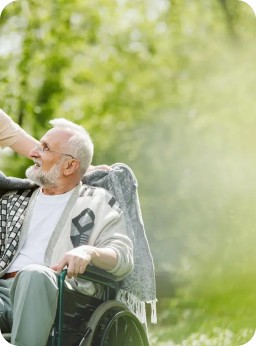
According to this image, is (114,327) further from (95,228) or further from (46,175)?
(46,175)

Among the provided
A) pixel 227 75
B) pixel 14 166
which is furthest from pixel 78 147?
pixel 227 75

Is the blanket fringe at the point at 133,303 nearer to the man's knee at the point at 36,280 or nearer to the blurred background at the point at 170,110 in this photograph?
the man's knee at the point at 36,280

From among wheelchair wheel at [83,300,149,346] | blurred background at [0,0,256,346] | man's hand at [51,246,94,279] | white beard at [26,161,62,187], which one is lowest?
wheelchair wheel at [83,300,149,346]

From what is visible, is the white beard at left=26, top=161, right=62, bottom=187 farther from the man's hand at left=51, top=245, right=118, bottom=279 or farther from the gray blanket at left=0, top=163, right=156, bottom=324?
the man's hand at left=51, top=245, right=118, bottom=279

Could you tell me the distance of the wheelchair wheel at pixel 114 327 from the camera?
223 cm

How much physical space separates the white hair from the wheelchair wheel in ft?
1.36

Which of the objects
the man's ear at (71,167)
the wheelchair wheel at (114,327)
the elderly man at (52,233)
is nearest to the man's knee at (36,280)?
the elderly man at (52,233)

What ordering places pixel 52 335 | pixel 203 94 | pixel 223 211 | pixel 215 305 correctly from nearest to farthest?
pixel 52 335
pixel 215 305
pixel 223 211
pixel 203 94

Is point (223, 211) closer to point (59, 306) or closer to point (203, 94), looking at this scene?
point (203, 94)

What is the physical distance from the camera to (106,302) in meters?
2.30

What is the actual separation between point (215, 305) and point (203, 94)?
2279mm

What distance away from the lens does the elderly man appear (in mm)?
2127

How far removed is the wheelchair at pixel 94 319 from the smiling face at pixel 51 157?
34 centimetres

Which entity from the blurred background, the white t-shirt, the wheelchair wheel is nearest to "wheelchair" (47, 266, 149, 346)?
the wheelchair wheel
